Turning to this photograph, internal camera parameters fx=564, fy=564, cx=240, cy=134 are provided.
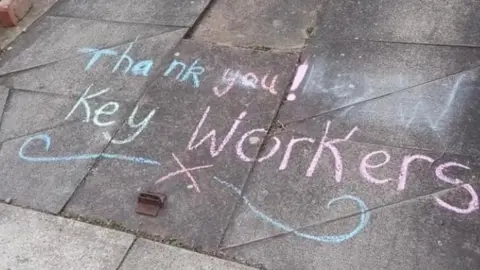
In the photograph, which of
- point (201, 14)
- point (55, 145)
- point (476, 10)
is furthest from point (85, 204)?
point (476, 10)

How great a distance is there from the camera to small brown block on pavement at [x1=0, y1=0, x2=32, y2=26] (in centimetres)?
585

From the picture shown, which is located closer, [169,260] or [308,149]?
[169,260]

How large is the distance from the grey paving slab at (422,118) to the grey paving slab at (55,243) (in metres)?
1.57

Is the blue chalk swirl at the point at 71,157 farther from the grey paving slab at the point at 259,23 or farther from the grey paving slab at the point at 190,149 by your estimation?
the grey paving slab at the point at 259,23

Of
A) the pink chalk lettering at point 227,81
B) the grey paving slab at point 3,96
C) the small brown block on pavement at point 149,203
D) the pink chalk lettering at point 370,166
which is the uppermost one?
the grey paving slab at point 3,96

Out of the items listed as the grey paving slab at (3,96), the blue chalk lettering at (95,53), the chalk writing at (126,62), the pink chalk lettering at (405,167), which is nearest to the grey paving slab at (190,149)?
the chalk writing at (126,62)

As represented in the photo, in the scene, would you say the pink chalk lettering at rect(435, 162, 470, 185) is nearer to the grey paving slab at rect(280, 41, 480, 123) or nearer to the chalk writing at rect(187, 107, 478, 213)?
the chalk writing at rect(187, 107, 478, 213)

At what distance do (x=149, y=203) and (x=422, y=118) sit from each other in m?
2.07

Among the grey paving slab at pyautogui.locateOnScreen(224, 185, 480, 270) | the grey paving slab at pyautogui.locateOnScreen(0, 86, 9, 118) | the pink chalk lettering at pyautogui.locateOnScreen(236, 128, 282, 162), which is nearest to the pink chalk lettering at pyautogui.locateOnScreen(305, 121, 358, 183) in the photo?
the pink chalk lettering at pyautogui.locateOnScreen(236, 128, 282, 162)

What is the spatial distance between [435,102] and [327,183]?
45.1 inches

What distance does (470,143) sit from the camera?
392 centimetres

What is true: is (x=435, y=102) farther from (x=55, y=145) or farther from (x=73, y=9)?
(x=73, y=9)

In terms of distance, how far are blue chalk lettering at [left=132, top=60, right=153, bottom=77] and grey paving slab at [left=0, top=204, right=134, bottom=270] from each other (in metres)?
1.61

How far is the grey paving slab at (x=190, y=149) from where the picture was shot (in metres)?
3.74
